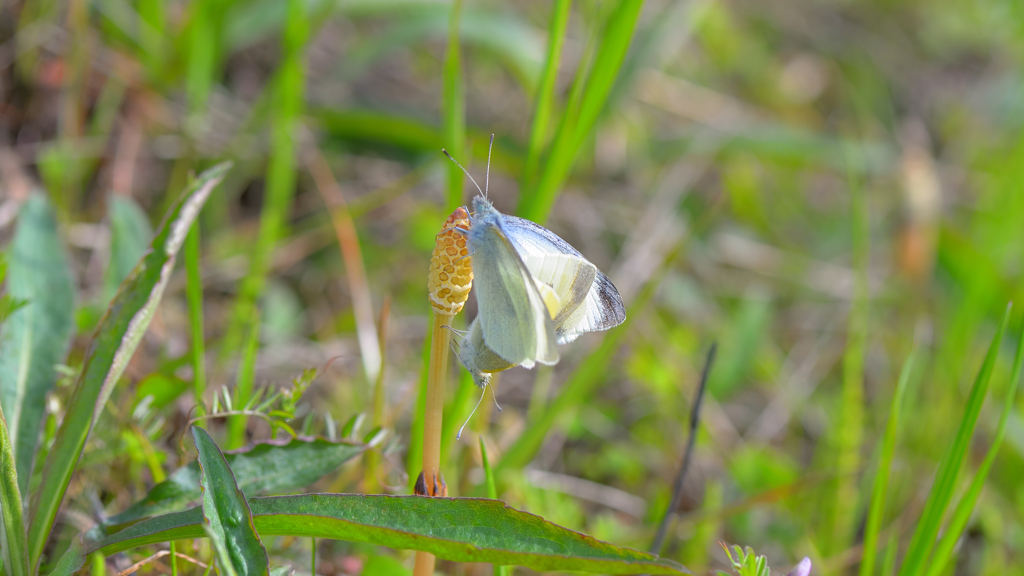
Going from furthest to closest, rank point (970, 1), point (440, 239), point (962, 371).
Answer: point (970, 1) < point (962, 371) < point (440, 239)

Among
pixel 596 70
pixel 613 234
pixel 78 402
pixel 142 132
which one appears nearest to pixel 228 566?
pixel 78 402

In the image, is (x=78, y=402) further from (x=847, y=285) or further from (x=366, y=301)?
(x=847, y=285)

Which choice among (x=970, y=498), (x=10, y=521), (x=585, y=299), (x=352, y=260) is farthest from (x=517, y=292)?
(x=352, y=260)

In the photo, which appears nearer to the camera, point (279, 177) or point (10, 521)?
point (10, 521)

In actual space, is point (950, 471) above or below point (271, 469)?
above

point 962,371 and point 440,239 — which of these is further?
point 962,371

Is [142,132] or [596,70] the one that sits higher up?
[596,70]

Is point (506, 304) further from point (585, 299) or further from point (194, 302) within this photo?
point (194, 302)

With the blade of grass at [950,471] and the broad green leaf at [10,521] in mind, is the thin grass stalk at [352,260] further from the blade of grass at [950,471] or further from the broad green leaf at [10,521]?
the blade of grass at [950,471]
